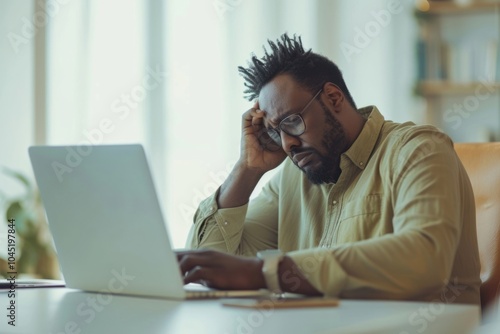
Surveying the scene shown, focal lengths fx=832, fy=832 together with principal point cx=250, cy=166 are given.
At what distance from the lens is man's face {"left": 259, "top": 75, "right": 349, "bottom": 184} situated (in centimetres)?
189

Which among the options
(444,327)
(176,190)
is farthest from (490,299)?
(176,190)

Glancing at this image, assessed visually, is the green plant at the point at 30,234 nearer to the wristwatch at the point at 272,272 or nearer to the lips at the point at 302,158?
the lips at the point at 302,158

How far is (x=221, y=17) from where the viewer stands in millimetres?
3762

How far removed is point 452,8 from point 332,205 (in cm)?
286

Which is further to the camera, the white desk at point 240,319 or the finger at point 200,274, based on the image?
the finger at point 200,274

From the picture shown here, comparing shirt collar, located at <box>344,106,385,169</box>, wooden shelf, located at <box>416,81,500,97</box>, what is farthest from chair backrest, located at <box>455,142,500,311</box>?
wooden shelf, located at <box>416,81,500,97</box>

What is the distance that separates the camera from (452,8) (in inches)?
176

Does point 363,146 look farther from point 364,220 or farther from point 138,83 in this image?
point 138,83

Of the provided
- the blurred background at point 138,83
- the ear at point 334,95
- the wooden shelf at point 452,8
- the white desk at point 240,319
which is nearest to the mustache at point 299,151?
the ear at point 334,95

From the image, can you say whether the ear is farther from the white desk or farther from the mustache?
the white desk

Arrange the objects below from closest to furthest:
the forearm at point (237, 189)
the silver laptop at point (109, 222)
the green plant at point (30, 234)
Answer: the silver laptop at point (109, 222) < the forearm at point (237, 189) < the green plant at point (30, 234)

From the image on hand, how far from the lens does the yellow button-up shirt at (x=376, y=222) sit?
1.38 meters

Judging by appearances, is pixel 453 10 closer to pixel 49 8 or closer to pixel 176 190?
pixel 176 190

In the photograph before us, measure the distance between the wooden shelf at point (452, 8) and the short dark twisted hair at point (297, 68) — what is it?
2647 mm
